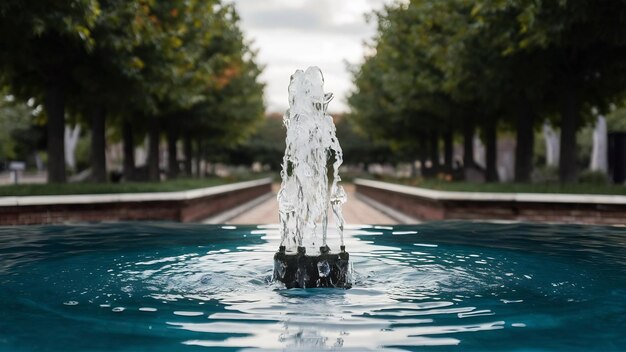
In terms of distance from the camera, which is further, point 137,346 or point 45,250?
point 45,250

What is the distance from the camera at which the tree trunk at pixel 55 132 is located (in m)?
20.0

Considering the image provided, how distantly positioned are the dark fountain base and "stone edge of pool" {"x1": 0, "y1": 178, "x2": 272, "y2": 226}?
27.8ft

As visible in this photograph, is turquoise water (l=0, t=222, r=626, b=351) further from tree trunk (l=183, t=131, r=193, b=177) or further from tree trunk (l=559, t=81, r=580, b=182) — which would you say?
tree trunk (l=183, t=131, r=193, b=177)

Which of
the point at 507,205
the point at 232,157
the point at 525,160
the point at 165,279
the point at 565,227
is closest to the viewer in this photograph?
the point at 165,279

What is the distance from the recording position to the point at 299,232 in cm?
880

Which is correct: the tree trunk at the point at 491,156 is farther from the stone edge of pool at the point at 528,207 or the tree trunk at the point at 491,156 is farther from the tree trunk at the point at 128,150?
the tree trunk at the point at 128,150

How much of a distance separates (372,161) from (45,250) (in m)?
69.5

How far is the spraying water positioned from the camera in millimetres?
8641

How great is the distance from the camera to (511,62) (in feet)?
64.8

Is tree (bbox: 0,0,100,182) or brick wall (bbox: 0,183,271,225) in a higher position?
tree (bbox: 0,0,100,182)

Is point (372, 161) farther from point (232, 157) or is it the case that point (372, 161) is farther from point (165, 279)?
point (165, 279)

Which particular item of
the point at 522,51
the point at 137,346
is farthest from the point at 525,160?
the point at 137,346

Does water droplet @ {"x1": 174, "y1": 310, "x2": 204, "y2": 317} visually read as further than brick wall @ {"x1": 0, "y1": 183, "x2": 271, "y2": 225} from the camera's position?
No

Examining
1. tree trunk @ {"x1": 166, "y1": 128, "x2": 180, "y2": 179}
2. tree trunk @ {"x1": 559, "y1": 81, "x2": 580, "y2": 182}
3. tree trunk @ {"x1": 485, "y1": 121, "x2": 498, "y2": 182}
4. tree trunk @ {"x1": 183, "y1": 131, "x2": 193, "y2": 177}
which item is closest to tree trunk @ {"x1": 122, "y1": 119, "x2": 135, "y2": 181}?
tree trunk @ {"x1": 166, "y1": 128, "x2": 180, "y2": 179}
